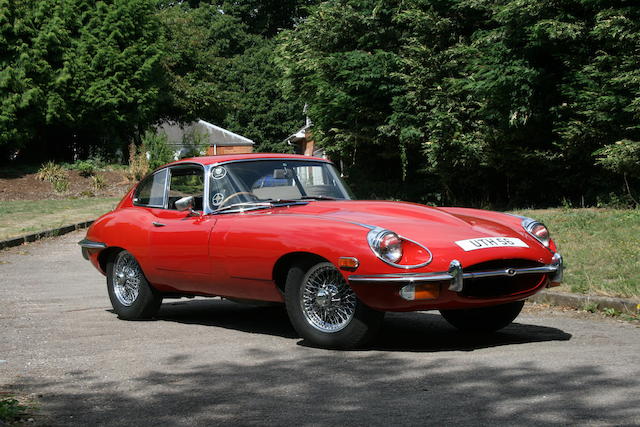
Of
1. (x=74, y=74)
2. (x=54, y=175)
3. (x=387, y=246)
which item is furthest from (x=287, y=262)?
(x=74, y=74)

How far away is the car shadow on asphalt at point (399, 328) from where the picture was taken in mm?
6820

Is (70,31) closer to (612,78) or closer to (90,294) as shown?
(612,78)

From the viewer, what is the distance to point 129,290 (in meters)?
8.52

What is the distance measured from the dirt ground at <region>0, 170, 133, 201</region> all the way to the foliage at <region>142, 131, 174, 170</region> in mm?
1287

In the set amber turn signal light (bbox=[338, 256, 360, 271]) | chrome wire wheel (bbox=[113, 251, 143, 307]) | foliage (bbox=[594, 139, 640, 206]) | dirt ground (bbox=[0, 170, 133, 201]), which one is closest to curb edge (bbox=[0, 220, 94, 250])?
chrome wire wheel (bbox=[113, 251, 143, 307])

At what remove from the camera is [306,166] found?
314 inches

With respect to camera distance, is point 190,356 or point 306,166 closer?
point 190,356

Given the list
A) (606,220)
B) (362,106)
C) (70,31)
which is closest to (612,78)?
(606,220)

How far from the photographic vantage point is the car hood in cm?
639

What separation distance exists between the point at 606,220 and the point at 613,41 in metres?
4.75

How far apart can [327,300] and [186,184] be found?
2408 mm

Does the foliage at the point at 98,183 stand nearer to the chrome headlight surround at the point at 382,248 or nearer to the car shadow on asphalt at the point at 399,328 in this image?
the car shadow on asphalt at the point at 399,328

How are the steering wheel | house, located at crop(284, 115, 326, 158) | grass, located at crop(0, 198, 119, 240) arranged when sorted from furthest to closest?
house, located at crop(284, 115, 326, 158), grass, located at crop(0, 198, 119, 240), the steering wheel

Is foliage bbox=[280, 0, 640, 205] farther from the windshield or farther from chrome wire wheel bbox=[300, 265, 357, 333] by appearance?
chrome wire wheel bbox=[300, 265, 357, 333]
